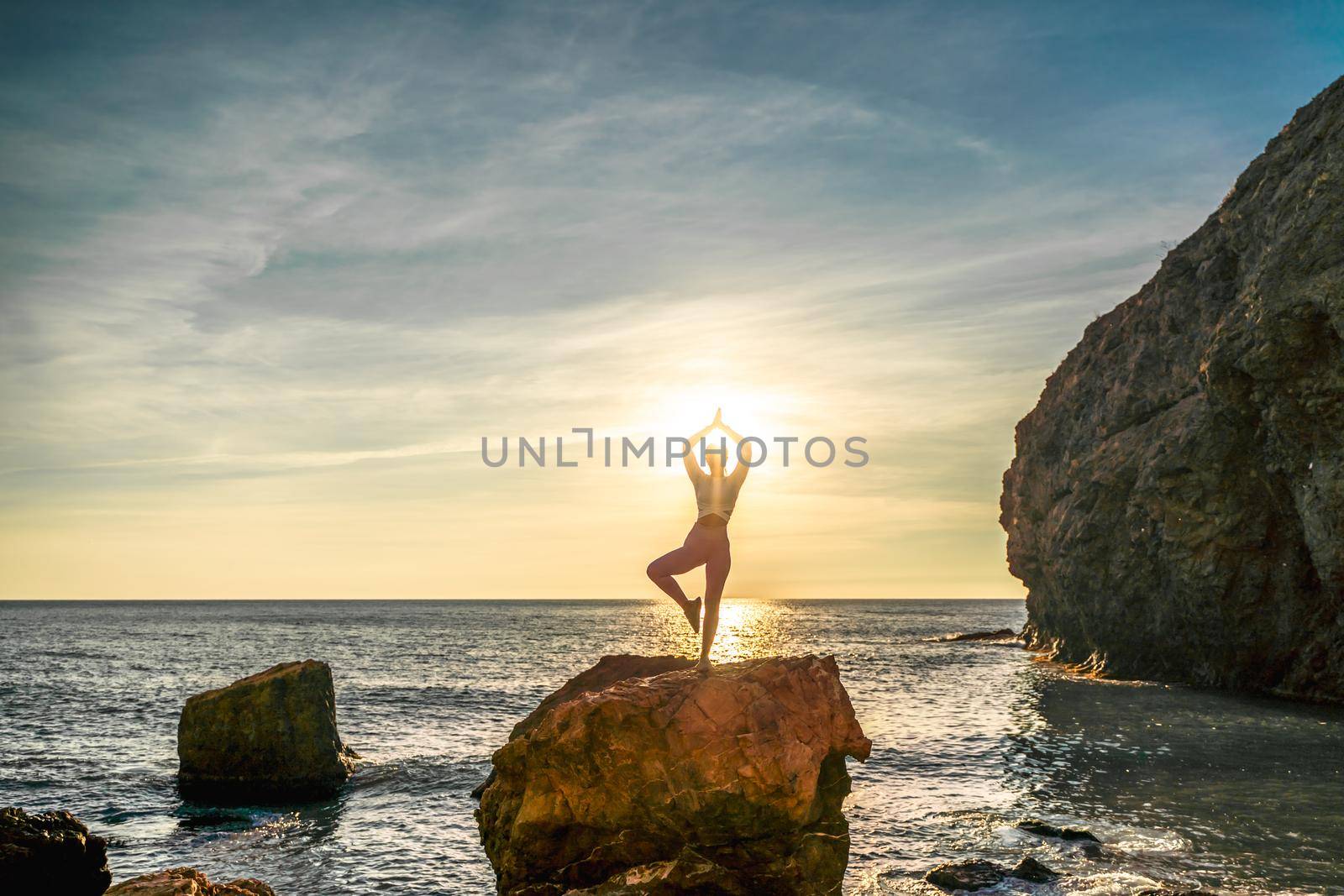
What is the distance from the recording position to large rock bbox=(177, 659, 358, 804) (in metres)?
20.3

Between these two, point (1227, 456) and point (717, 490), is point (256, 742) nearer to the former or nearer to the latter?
point (717, 490)

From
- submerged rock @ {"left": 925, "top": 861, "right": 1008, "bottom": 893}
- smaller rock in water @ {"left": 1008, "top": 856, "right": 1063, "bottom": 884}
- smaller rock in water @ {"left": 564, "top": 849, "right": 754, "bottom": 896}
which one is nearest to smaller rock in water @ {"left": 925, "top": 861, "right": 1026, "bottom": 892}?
submerged rock @ {"left": 925, "top": 861, "right": 1008, "bottom": 893}

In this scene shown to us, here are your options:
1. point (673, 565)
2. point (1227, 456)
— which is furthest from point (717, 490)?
point (1227, 456)

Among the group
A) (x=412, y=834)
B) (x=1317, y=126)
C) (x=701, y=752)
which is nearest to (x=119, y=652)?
(x=412, y=834)

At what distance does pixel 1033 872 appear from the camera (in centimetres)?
1427

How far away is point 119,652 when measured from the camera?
67.8 metres

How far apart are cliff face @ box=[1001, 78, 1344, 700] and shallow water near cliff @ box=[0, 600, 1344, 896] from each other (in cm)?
278

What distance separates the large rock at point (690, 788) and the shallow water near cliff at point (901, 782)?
14.9 ft

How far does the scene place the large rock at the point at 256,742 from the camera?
2031cm

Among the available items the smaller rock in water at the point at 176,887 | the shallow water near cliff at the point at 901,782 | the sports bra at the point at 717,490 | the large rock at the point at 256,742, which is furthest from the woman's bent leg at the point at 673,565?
the large rock at the point at 256,742

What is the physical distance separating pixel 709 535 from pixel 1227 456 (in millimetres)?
32662

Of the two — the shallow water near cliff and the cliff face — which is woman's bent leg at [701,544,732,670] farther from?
the cliff face

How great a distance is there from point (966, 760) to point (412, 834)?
46.6 feet

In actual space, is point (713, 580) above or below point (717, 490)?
below
